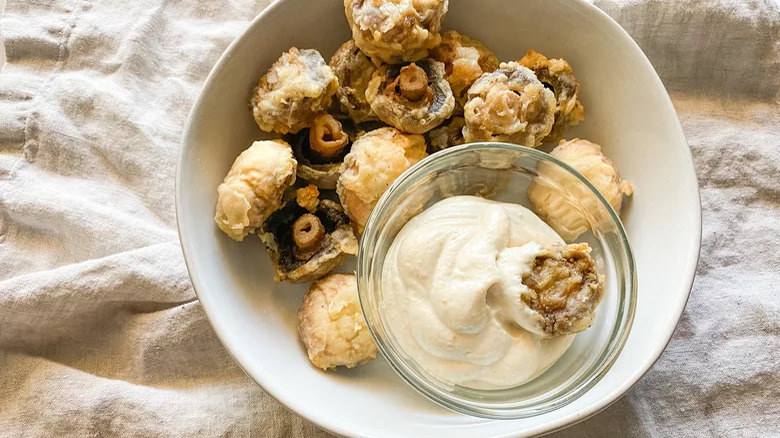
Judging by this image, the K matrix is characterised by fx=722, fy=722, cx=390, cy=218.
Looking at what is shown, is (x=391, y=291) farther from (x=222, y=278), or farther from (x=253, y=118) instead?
(x=253, y=118)

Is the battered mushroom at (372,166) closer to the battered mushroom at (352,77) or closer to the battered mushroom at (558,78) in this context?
the battered mushroom at (352,77)

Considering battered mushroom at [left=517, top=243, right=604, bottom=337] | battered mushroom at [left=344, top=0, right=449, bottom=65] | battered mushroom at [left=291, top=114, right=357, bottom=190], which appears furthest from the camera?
battered mushroom at [left=291, top=114, right=357, bottom=190]

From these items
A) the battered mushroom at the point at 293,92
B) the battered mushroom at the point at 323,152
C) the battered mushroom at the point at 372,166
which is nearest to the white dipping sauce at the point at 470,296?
the battered mushroom at the point at 372,166

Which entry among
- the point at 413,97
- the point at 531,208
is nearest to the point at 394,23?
the point at 413,97

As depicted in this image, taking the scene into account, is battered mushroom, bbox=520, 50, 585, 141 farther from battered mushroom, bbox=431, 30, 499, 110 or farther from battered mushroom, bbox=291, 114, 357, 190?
battered mushroom, bbox=291, 114, 357, 190

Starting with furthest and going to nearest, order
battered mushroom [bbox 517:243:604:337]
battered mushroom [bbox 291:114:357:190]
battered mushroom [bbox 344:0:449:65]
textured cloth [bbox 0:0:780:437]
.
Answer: textured cloth [bbox 0:0:780:437] → battered mushroom [bbox 291:114:357:190] → battered mushroom [bbox 344:0:449:65] → battered mushroom [bbox 517:243:604:337]

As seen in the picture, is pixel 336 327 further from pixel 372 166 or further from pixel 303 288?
pixel 372 166

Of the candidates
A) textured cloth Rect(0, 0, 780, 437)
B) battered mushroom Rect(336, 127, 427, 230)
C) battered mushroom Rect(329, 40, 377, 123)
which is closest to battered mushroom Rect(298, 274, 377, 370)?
battered mushroom Rect(336, 127, 427, 230)
